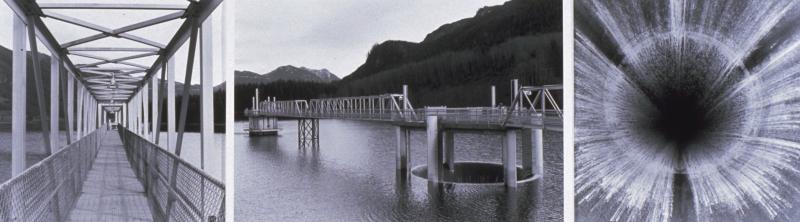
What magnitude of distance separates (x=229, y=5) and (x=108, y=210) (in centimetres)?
195

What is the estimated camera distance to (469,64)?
1623 cm

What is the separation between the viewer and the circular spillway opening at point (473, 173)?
14.1 m

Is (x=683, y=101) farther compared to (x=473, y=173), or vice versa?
(x=473, y=173)

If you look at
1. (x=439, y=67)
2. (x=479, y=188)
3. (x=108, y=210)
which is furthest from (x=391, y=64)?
(x=108, y=210)

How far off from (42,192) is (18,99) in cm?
119

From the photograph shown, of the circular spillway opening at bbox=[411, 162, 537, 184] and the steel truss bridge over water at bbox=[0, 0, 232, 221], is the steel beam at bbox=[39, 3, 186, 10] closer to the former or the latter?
the steel truss bridge over water at bbox=[0, 0, 232, 221]

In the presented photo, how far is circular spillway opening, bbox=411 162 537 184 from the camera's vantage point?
14.1 m

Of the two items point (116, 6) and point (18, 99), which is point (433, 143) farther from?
point (18, 99)

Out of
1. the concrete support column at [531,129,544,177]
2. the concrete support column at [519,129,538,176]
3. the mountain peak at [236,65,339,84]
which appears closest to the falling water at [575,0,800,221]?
the mountain peak at [236,65,339,84]

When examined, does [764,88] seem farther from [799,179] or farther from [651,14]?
[651,14]

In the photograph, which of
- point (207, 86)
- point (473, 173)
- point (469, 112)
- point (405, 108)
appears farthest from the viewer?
point (473, 173)

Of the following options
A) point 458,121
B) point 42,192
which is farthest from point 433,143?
point 42,192

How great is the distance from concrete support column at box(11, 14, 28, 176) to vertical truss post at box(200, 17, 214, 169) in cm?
121

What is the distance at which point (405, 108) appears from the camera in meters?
14.6
